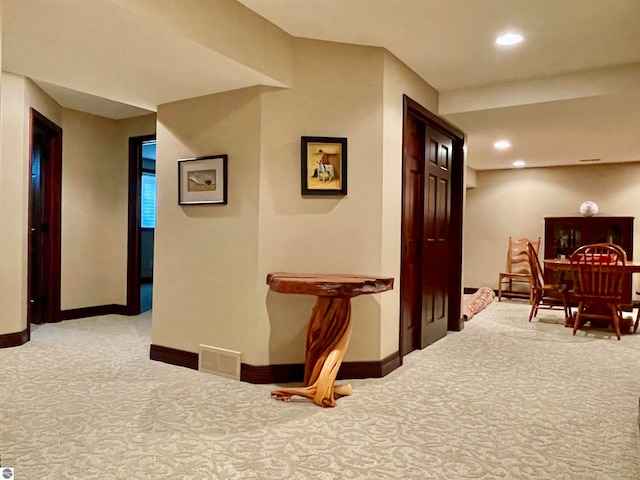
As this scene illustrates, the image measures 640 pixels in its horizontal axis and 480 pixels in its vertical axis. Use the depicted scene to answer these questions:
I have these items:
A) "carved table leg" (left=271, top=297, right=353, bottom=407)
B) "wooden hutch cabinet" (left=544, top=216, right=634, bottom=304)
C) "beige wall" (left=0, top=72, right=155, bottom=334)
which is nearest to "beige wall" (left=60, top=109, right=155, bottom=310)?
"beige wall" (left=0, top=72, right=155, bottom=334)

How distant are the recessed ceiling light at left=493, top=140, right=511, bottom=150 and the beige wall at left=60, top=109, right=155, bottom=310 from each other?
401 centimetres

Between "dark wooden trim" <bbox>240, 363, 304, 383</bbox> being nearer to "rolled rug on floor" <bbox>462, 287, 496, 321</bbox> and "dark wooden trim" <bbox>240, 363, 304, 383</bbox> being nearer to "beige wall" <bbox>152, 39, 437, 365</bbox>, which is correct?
"beige wall" <bbox>152, 39, 437, 365</bbox>

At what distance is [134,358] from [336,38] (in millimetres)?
2820

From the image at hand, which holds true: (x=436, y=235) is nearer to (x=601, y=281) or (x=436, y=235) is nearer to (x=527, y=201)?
(x=601, y=281)

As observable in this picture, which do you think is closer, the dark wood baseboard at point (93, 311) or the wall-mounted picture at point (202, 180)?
the wall-mounted picture at point (202, 180)

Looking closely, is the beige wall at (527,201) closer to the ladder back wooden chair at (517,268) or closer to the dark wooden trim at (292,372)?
the ladder back wooden chair at (517,268)

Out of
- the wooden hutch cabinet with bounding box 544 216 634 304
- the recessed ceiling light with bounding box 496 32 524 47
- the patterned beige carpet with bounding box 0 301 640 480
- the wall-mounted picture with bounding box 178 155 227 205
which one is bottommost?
the patterned beige carpet with bounding box 0 301 640 480

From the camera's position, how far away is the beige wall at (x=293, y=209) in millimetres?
3061

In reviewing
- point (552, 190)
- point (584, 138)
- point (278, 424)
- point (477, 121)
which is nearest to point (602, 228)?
point (552, 190)

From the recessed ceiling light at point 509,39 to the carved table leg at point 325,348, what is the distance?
2.01m

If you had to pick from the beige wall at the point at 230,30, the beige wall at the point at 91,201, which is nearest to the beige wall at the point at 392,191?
the beige wall at the point at 230,30

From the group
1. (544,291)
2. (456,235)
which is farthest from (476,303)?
(456,235)

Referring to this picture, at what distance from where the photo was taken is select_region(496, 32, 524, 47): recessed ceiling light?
297 cm

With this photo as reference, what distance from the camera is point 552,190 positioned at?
7.07 m
